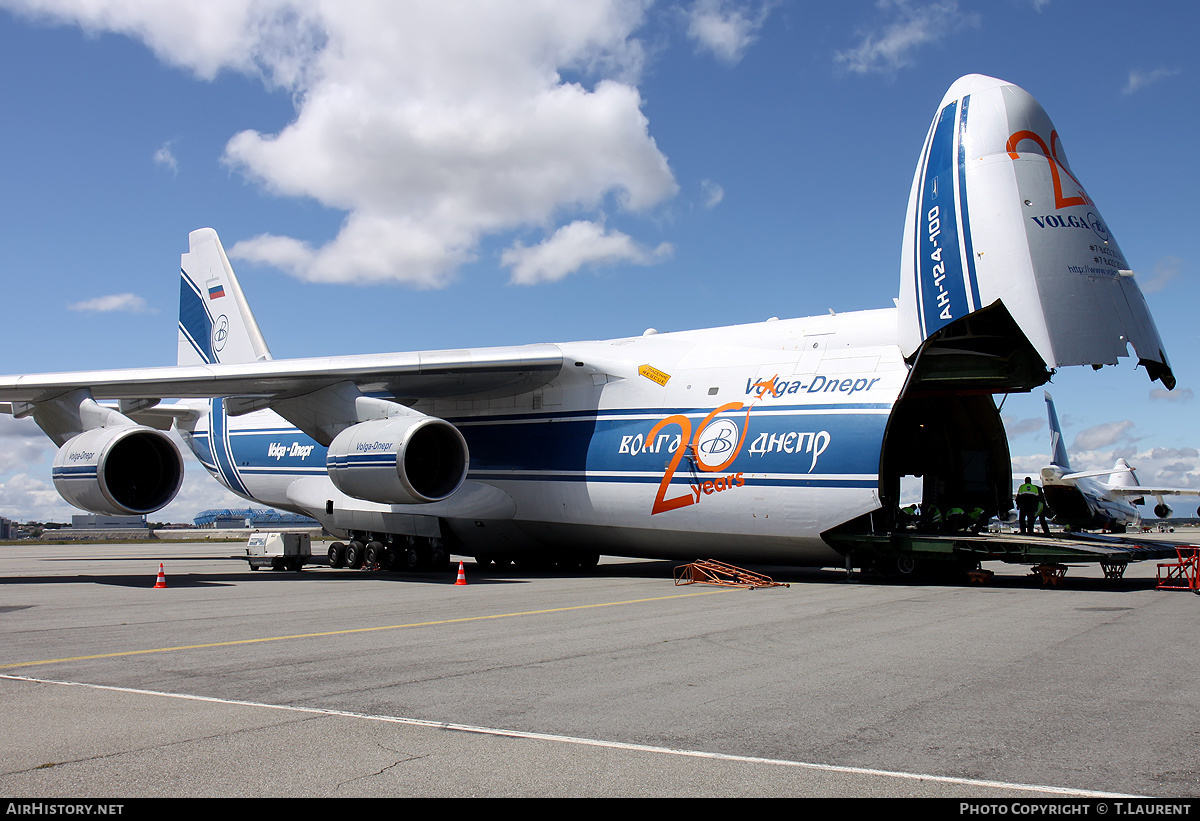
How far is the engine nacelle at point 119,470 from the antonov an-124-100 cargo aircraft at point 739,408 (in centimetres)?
4

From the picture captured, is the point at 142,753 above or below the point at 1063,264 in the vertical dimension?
below

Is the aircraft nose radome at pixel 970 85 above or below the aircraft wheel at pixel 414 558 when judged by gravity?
above

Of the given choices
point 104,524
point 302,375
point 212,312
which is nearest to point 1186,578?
point 302,375

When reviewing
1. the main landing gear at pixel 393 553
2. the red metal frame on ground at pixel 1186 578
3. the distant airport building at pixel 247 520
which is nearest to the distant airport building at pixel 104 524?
the distant airport building at pixel 247 520

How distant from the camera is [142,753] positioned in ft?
13.5

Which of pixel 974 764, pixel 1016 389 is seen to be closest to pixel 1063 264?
pixel 1016 389

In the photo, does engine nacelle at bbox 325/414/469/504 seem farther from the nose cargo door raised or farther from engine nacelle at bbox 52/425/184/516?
the nose cargo door raised

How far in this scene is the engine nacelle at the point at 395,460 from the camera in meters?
14.3

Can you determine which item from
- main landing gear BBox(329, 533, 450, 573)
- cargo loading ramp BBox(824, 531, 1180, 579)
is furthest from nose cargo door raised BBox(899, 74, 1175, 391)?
main landing gear BBox(329, 533, 450, 573)

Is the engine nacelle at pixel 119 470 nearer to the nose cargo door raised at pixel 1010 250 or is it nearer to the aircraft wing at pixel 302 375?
the aircraft wing at pixel 302 375

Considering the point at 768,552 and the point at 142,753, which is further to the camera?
the point at 768,552
